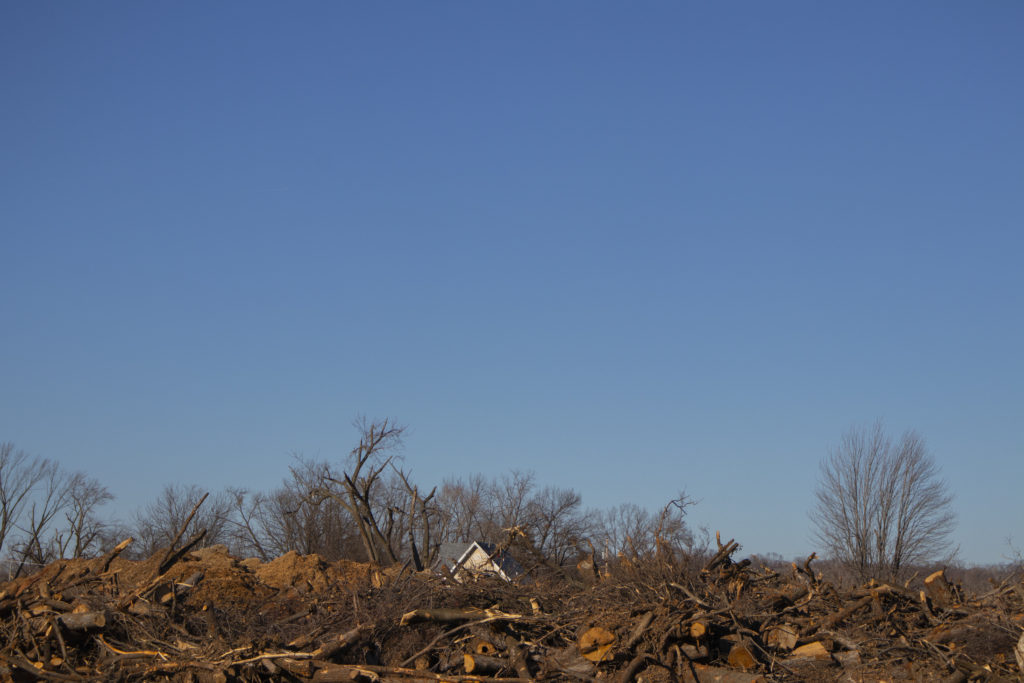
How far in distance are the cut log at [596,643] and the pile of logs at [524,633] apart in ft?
0.06

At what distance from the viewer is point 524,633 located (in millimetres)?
13172

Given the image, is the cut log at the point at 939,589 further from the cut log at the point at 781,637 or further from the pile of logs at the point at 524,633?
the cut log at the point at 781,637

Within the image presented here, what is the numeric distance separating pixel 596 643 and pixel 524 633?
1414 millimetres

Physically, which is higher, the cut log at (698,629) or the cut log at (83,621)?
the cut log at (698,629)

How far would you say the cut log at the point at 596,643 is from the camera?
12094 millimetres

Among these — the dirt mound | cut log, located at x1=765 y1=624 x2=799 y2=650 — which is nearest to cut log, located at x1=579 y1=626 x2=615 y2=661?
cut log, located at x1=765 y1=624 x2=799 y2=650

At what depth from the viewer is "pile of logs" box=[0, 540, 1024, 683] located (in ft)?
39.2

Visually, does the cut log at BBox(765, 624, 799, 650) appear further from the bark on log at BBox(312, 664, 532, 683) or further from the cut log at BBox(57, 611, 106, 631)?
the cut log at BBox(57, 611, 106, 631)

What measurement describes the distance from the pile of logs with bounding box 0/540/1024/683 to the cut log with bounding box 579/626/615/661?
0.02 m

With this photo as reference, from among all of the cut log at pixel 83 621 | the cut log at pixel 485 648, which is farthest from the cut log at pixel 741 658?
the cut log at pixel 83 621

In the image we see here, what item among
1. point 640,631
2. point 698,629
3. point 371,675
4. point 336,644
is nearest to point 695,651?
point 698,629

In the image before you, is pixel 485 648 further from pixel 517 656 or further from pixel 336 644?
pixel 336 644

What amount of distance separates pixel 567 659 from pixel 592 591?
128 cm

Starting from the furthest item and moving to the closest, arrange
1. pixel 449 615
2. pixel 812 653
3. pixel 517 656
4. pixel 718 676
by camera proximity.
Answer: pixel 449 615 < pixel 812 653 < pixel 517 656 < pixel 718 676
